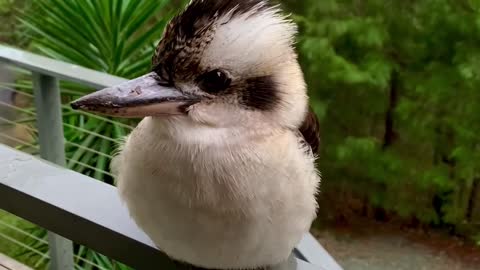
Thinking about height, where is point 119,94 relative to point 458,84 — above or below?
above

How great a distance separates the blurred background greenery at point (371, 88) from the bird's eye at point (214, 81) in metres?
1.27

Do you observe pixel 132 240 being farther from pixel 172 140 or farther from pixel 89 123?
pixel 89 123

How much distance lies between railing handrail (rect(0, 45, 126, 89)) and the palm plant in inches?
29.4

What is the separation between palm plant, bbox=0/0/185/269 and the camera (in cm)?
210

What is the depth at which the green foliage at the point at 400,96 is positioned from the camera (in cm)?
251

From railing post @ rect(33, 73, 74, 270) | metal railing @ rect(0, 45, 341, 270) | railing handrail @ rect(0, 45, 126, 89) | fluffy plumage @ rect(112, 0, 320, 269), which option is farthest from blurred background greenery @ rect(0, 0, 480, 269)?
fluffy plumage @ rect(112, 0, 320, 269)

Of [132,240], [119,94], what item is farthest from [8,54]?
[119,94]

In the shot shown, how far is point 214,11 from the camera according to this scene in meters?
0.68

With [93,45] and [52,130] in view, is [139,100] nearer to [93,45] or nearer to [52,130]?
[52,130]

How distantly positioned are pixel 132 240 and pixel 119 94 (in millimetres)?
238

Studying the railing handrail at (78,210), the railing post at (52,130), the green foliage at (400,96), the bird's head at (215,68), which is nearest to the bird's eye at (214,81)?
the bird's head at (215,68)

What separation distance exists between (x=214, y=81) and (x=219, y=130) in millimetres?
52

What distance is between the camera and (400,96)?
270 centimetres

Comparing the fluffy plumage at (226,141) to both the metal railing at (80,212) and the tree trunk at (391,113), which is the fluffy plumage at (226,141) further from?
the tree trunk at (391,113)
